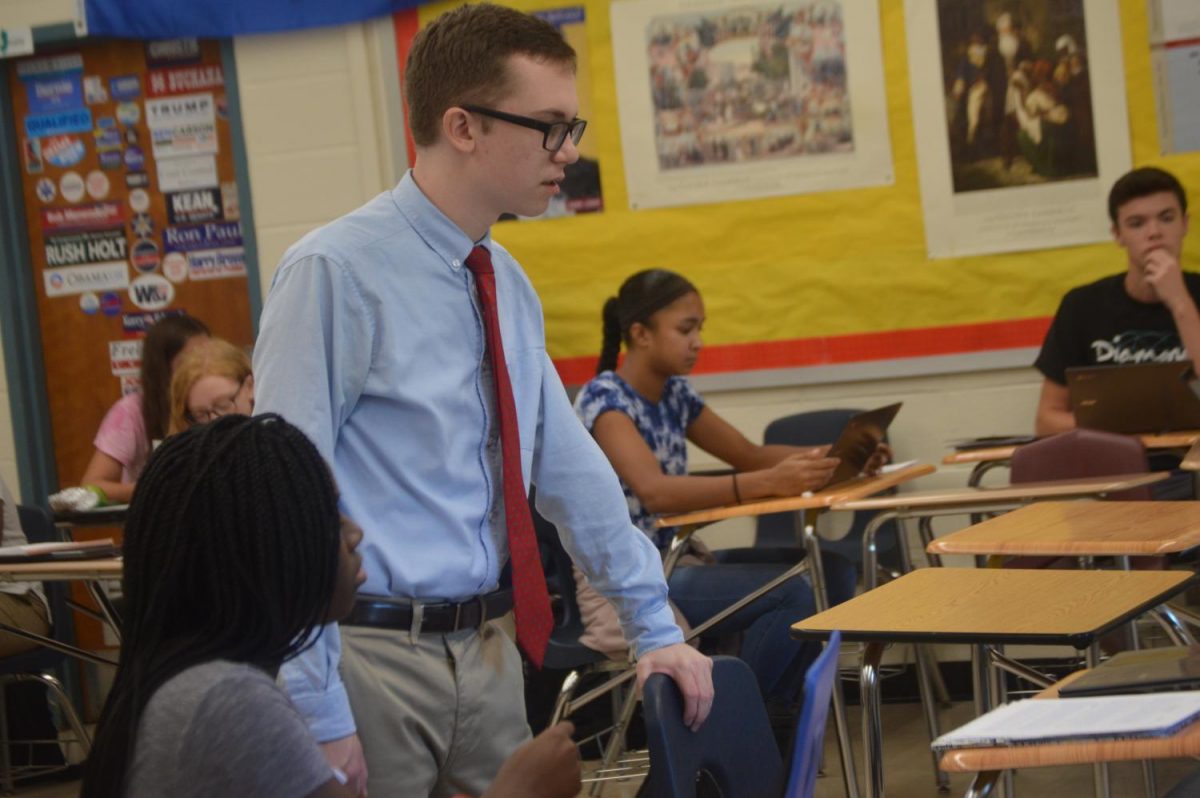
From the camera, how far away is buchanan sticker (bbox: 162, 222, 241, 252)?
5.11m

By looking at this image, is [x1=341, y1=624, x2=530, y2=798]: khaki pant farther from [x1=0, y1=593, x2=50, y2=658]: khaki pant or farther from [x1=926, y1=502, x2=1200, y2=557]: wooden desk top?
[x1=0, y1=593, x2=50, y2=658]: khaki pant

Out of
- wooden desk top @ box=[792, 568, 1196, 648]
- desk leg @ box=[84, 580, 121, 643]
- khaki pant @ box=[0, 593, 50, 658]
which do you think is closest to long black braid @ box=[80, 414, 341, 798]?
wooden desk top @ box=[792, 568, 1196, 648]

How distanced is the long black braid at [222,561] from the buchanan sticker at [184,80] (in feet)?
13.3

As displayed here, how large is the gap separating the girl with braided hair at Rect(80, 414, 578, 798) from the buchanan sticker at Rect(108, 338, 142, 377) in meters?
4.10

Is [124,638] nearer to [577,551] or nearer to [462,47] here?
[577,551]

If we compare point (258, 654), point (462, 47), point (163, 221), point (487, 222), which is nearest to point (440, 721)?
point (258, 654)

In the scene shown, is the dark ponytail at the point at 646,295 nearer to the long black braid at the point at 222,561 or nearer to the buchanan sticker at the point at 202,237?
Answer: the buchanan sticker at the point at 202,237

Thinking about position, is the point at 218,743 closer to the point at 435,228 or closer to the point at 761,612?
the point at 435,228

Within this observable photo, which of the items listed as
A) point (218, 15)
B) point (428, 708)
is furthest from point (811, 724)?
point (218, 15)

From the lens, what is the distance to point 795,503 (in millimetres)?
3402

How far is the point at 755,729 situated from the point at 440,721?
37 cm

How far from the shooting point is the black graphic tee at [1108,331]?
407 centimetres

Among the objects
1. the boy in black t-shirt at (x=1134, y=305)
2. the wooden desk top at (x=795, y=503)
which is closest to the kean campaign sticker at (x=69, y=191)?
the wooden desk top at (x=795, y=503)

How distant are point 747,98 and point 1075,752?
3498 mm
